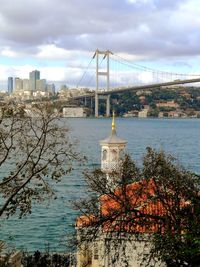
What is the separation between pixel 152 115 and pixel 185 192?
115668mm

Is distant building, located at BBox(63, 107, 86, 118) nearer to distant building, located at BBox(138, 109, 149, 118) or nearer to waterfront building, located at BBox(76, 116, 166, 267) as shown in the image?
distant building, located at BBox(138, 109, 149, 118)

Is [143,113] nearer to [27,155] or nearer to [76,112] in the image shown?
[76,112]

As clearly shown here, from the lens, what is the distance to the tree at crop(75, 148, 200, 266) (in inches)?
316

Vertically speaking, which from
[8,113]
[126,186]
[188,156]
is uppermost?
[8,113]

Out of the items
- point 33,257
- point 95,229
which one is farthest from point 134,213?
point 33,257

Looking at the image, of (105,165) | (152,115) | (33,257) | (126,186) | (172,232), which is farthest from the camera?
(152,115)

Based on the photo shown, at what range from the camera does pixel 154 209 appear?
9781 millimetres

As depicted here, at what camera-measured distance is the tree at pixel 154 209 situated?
8.02 meters

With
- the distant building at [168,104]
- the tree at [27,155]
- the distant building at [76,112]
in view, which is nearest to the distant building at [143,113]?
the distant building at [168,104]

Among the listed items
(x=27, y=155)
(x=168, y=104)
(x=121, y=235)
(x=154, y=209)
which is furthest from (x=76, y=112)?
(x=27, y=155)

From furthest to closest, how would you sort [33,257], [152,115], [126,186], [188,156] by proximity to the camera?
[152,115] < [188,156] < [33,257] < [126,186]

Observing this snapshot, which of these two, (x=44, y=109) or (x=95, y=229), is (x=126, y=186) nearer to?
(x=95, y=229)

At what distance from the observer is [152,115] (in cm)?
12412

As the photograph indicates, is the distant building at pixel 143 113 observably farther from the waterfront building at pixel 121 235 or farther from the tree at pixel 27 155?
the tree at pixel 27 155
